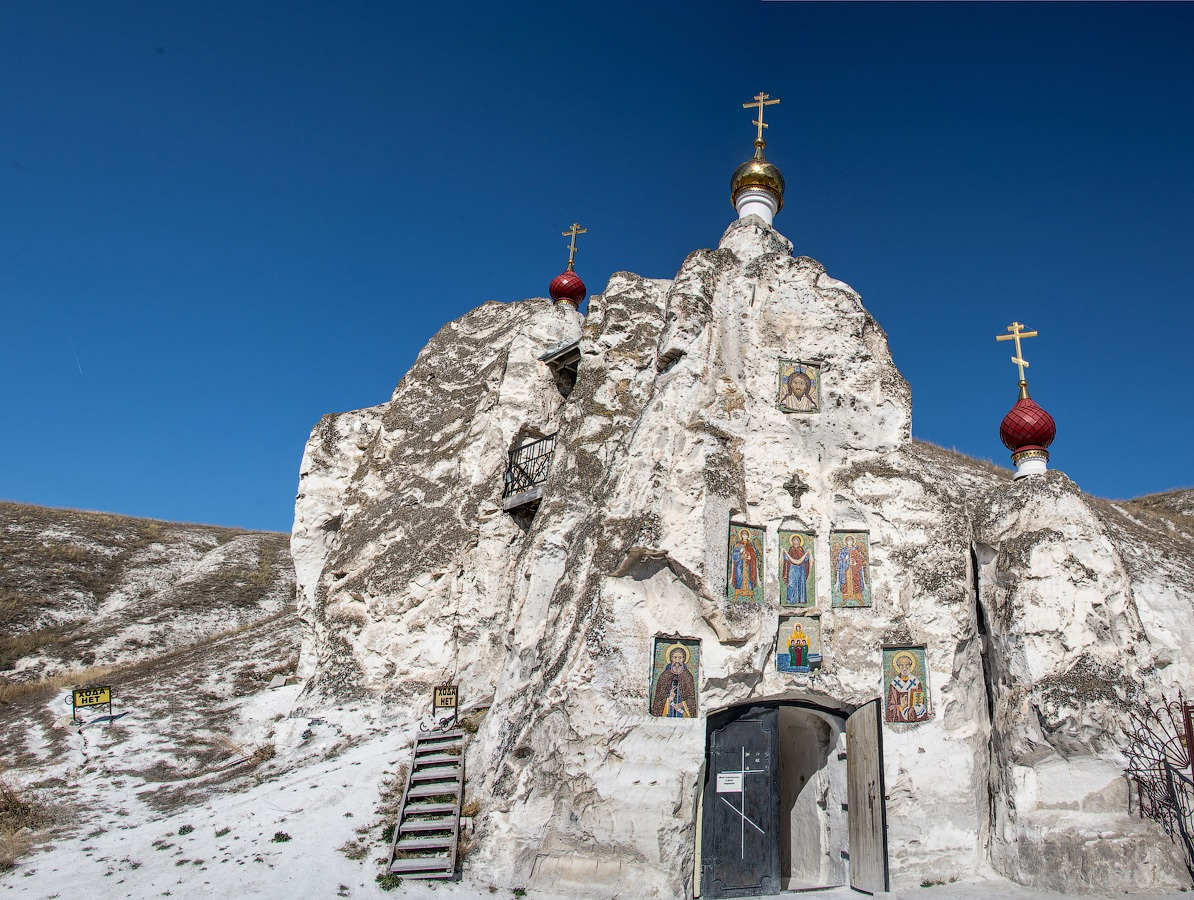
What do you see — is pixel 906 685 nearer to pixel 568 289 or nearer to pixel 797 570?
pixel 797 570

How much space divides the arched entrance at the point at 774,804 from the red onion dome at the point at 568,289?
36.5ft

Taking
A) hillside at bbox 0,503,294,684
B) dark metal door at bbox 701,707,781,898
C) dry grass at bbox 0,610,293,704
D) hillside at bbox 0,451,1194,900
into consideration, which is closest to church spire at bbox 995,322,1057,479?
hillside at bbox 0,451,1194,900

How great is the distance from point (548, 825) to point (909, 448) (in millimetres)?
7258

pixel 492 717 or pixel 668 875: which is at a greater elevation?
pixel 492 717

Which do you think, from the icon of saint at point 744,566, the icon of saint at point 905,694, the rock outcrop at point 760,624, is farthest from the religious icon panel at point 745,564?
the icon of saint at point 905,694

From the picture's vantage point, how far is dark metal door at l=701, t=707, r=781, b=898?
10.1 meters

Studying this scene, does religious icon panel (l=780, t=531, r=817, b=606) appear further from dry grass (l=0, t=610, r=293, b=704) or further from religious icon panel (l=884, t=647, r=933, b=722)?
dry grass (l=0, t=610, r=293, b=704)

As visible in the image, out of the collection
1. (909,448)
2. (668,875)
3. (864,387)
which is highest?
(864,387)

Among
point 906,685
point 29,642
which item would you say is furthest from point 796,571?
point 29,642

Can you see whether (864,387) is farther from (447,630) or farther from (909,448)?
(447,630)

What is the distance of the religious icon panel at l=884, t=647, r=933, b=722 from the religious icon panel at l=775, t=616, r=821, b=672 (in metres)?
0.96

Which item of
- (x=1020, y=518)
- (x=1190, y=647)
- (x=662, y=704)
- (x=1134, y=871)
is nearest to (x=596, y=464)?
(x=662, y=704)

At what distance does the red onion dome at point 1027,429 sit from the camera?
41.7ft

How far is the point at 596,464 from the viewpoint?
41.8ft
